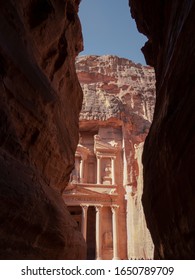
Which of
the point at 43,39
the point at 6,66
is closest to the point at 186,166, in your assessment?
the point at 6,66

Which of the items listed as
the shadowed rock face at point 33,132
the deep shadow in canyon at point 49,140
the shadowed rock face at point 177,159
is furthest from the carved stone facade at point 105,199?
the deep shadow in canyon at point 49,140

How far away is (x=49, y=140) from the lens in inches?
275

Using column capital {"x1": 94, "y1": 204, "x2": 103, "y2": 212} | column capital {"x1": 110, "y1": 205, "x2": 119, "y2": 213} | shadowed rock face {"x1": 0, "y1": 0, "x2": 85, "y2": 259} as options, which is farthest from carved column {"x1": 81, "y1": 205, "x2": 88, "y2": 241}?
shadowed rock face {"x1": 0, "y1": 0, "x2": 85, "y2": 259}

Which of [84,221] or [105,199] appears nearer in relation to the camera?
[84,221]

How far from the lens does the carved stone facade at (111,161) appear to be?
81.5 ft

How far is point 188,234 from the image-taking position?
452cm

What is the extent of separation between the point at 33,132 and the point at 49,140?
870 millimetres

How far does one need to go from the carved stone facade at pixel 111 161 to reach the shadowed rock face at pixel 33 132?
1483 cm

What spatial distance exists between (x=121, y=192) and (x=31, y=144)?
22768 mm

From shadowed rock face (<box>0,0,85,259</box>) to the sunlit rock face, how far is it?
14373 millimetres

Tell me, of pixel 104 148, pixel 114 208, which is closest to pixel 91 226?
pixel 114 208

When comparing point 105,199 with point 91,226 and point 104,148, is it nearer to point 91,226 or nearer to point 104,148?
point 91,226

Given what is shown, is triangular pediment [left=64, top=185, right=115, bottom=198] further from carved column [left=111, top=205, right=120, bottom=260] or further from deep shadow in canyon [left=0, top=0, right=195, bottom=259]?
deep shadow in canyon [left=0, top=0, right=195, bottom=259]

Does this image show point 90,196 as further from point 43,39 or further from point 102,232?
point 43,39
